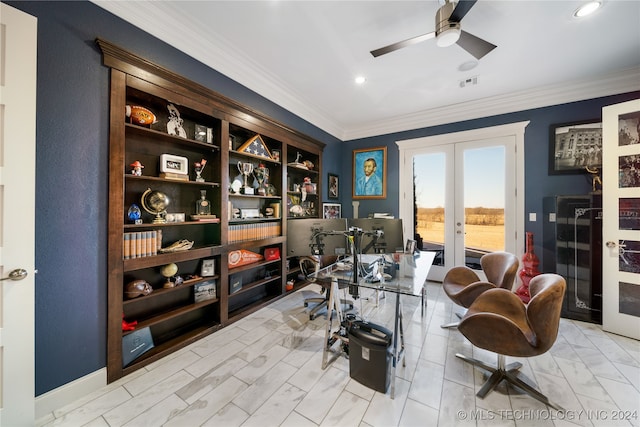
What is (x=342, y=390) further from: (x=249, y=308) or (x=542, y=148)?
(x=542, y=148)

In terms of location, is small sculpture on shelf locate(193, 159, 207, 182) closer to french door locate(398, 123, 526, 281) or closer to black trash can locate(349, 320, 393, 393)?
black trash can locate(349, 320, 393, 393)

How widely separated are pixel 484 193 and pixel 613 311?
1.87m

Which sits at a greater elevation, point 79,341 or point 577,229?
point 577,229

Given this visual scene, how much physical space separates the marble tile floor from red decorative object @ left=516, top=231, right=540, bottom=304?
28.8 inches

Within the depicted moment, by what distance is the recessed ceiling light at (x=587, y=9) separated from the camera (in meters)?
1.81

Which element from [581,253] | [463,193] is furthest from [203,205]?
[581,253]

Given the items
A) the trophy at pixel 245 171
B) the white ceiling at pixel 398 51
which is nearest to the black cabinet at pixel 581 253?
the white ceiling at pixel 398 51

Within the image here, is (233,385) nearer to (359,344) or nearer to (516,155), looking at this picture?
(359,344)

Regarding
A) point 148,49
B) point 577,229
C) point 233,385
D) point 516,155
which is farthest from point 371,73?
point 233,385

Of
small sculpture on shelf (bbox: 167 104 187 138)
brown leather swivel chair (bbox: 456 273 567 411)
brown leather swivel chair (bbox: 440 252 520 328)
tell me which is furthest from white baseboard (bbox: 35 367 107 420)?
brown leather swivel chair (bbox: 440 252 520 328)

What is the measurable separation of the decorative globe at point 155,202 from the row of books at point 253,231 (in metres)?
0.74

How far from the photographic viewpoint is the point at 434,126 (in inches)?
156

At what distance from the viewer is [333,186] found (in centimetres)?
457

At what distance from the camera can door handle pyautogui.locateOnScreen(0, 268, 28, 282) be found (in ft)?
3.98
